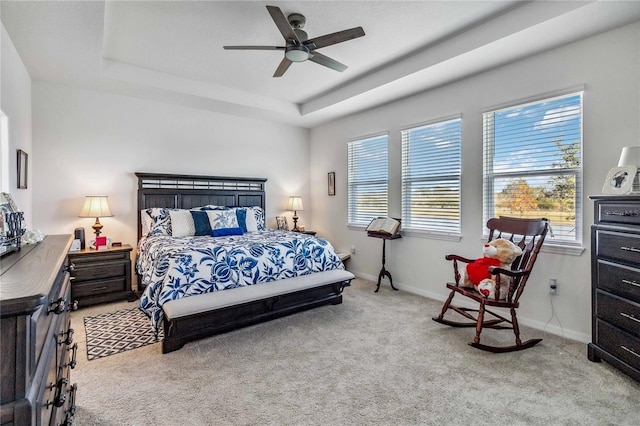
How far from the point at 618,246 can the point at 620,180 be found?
0.49m

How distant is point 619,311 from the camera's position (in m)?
2.12

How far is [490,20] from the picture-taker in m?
2.74

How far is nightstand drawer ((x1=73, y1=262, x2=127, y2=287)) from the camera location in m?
3.51

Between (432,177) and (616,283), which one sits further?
(432,177)

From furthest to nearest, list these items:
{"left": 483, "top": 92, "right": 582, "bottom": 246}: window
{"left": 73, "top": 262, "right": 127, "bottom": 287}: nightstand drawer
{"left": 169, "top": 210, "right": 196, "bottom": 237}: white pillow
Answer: {"left": 169, "top": 210, "right": 196, "bottom": 237}: white pillow
{"left": 73, "top": 262, "right": 127, "bottom": 287}: nightstand drawer
{"left": 483, "top": 92, "right": 582, "bottom": 246}: window

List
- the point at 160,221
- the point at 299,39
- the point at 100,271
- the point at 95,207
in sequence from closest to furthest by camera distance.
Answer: the point at 299,39
the point at 100,271
the point at 95,207
the point at 160,221

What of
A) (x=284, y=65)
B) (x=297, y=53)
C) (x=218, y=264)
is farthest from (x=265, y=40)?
(x=218, y=264)

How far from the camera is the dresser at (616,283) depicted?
202 centimetres

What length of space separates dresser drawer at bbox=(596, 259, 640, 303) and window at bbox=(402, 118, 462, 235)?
1.49 m

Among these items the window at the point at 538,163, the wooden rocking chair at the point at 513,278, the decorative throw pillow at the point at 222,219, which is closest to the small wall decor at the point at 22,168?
the decorative throw pillow at the point at 222,219

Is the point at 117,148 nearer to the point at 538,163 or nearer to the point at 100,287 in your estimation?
the point at 100,287

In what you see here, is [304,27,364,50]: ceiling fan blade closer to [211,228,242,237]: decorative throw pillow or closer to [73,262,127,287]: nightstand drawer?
[211,228,242,237]: decorative throw pillow

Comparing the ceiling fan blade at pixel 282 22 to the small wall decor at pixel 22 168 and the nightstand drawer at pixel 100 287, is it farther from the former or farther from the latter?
the nightstand drawer at pixel 100 287

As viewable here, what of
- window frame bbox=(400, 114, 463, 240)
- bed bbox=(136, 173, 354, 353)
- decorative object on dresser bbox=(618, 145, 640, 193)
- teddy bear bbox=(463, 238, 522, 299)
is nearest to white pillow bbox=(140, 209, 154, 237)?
bed bbox=(136, 173, 354, 353)
